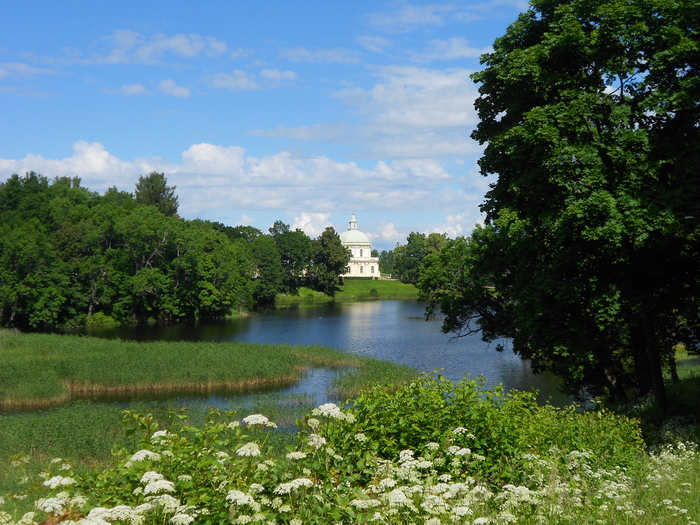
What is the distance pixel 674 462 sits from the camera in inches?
369

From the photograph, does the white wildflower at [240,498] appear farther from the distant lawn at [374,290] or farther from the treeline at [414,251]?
the treeline at [414,251]

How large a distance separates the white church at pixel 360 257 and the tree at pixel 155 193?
72612 mm

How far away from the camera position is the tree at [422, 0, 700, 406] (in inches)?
598

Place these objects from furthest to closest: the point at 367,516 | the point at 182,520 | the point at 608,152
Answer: the point at 608,152
the point at 367,516
the point at 182,520

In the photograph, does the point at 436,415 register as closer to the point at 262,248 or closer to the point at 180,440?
the point at 180,440

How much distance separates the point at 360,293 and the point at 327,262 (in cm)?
1185

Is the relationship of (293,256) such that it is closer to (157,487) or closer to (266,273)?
(266,273)

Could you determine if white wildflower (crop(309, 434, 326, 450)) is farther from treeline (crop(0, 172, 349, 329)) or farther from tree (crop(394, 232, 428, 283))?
tree (crop(394, 232, 428, 283))

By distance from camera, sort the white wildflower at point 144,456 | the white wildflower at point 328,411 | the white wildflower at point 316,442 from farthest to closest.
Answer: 1. the white wildflower at point 328,411
2. the white wildflower at point 316,442
3. the white wildflower at point 144,456

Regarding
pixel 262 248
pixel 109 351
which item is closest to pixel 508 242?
pixel 109 351

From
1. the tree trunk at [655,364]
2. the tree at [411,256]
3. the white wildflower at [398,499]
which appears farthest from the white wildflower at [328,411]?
the tree at [411,256]

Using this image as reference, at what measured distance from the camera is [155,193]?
106875 millimetres

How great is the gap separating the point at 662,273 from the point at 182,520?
625 inches

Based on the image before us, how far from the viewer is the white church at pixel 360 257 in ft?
573
